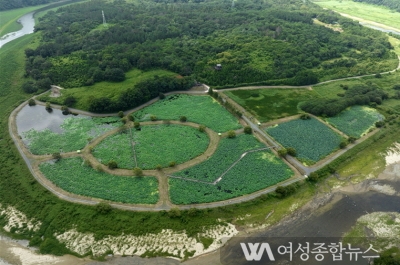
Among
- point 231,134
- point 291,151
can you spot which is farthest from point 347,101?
point 231,134

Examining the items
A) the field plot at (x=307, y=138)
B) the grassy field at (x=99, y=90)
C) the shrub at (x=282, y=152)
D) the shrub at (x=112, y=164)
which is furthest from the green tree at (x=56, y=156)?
the field plot at (x=307, y=138)

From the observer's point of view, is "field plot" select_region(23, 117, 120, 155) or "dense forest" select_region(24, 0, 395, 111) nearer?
"field plot" select_region(23, 117, 120, 155)

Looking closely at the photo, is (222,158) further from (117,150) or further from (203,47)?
(203,47)

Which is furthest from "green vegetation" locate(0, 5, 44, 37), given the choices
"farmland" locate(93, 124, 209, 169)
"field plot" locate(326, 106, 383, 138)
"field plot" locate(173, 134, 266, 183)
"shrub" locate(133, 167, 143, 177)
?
"field plot" locate(326, 106, 383, 138)

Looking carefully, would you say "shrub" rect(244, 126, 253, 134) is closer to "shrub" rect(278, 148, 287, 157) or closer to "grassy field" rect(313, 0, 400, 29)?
"shrub" rect(278, 148, 287, 157)

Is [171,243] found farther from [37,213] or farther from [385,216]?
[385,216]
